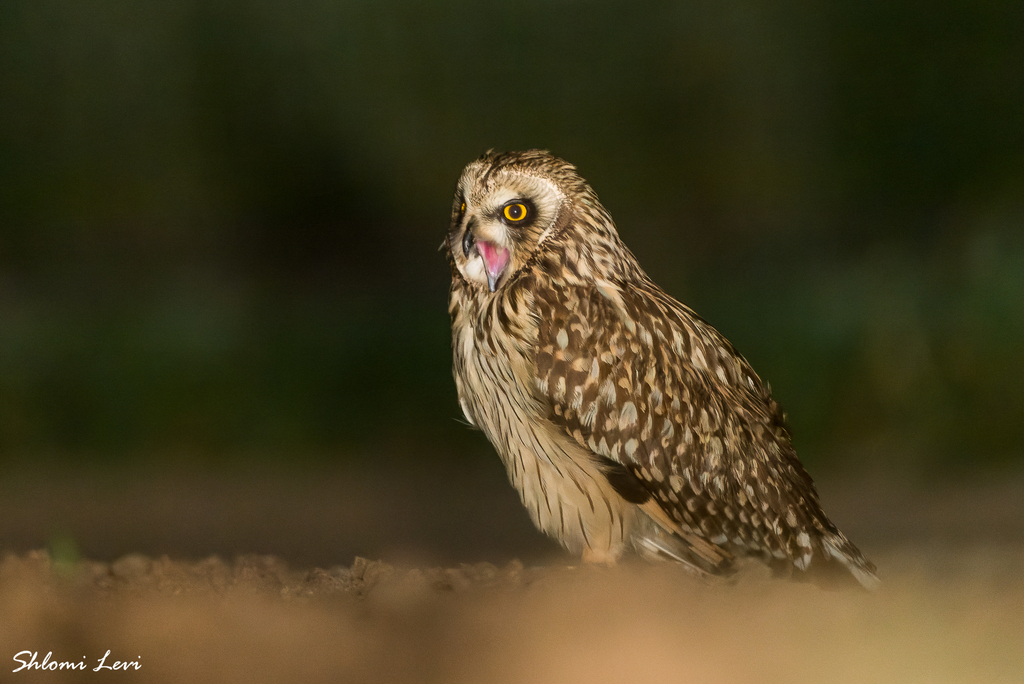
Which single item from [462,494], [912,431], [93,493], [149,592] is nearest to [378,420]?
[462,494]

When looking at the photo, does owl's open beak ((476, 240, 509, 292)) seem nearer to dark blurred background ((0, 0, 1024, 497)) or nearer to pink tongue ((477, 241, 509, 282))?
pink tongue ((477, 241, 509, 282))

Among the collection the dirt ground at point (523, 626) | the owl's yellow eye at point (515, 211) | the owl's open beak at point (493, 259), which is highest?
the owl's yellow eye at point (515, 211)

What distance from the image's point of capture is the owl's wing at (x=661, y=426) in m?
1.24

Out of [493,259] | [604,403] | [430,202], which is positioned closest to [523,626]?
[604,403]

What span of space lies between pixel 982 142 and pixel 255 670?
9.83 feet

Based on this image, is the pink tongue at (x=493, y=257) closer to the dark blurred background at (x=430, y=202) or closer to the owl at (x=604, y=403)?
the owl at (x=604, y=403)

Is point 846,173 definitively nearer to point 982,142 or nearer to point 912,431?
point 982,142

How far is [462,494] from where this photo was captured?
10.2 feet

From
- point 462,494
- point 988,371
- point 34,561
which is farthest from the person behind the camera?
point 462,494

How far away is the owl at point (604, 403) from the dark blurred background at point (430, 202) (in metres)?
1.61
